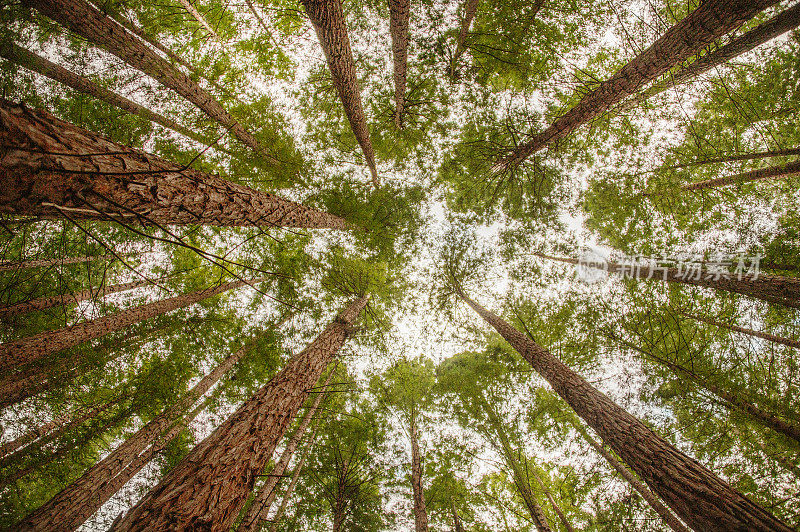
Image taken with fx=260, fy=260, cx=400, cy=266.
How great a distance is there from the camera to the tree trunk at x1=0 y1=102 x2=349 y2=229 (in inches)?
49.1

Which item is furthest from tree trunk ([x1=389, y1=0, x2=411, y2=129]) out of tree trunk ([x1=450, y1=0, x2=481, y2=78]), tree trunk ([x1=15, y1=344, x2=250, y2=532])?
tree trunk ([x1=15, y1=344, x2=250, y2=532])

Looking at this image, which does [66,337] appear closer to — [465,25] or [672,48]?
[465,25]

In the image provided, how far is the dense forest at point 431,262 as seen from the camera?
13.9ft

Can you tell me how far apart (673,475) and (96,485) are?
8388 mm

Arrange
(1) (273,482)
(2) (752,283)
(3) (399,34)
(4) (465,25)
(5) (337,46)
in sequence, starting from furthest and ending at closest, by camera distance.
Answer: (1) (273,482) → (4) (465,25) → (2) (752,283) → (3) (399,34) → (5) (337,46)

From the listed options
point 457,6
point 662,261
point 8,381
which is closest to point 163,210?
point 457,6

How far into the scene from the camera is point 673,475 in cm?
211

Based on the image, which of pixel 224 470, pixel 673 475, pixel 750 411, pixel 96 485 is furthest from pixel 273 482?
pixel 750 411

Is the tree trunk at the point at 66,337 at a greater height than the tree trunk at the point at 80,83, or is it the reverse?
the tree trunk at the point at 80,83

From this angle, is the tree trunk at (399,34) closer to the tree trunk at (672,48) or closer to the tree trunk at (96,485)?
the tree trunk at (672,48)

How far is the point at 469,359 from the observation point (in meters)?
7.93

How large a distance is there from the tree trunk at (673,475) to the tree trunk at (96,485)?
7.60 meters

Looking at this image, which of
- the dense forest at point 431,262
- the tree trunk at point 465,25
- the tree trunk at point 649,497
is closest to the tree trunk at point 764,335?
the dense forest at point 431,262

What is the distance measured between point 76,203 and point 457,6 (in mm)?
6195
